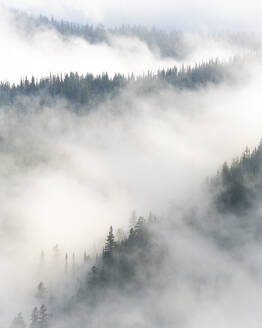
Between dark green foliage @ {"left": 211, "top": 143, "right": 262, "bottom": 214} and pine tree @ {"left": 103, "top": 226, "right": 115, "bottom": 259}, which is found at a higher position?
dark green foliage @ {"left": 211, "top": 143, "right": 262, "bottom": 214}

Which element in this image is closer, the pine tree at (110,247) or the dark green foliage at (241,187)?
the pine tree at (110,247)

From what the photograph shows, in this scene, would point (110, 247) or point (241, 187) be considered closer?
point (110, 247)

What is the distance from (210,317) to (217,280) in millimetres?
14302

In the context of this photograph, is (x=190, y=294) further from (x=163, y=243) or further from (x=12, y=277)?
(x=12, y=277)

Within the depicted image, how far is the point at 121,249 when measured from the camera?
118 meters

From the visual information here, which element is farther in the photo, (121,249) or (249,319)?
(121,249)

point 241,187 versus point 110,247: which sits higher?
point 241,187

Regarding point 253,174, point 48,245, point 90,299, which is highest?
point 253,174

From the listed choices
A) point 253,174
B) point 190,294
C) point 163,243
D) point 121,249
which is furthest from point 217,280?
point 253,174

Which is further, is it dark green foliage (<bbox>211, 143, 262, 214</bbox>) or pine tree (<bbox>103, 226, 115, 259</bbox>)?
dark green foliage (<bbox>211, 143, 262, 214</bbox>)

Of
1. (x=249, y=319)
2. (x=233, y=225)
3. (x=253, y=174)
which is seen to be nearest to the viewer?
(x=249, y=319)

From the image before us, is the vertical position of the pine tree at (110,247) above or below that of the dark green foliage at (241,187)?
below

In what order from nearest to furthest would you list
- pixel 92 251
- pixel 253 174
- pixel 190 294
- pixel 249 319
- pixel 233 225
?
pixel 249 319 < pixel 190 294 < pixel 233 225 < pixel 253 174 < pixel 92 251

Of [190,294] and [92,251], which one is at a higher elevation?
[190,294]
